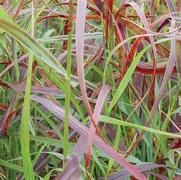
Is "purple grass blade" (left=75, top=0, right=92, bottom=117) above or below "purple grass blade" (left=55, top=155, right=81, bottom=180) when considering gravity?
above

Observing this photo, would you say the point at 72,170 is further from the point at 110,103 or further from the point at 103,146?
the point at 110,103

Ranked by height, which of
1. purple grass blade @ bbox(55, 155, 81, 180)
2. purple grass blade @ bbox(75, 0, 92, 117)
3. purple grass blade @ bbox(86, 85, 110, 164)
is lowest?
purple grass blade @ bbox(55, 155, 81, 180)

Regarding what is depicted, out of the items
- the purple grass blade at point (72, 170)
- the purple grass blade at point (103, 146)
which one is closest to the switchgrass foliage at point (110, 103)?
the purple grass blade at point (103, 146)

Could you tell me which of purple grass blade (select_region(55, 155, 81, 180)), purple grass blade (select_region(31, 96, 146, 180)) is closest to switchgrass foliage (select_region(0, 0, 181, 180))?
purple grass blade (select_region(31, 96, 146, 180))

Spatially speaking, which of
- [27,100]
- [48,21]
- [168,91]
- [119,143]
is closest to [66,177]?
[27,100]

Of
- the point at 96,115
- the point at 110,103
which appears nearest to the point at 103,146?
the point at 96,115

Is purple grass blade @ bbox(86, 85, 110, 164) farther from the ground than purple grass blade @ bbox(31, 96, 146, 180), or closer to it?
farther from the ground

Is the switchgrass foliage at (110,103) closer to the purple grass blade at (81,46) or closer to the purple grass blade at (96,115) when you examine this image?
the purple grass blade at (96,115)

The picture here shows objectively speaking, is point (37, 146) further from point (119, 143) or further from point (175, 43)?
point (175, 43)

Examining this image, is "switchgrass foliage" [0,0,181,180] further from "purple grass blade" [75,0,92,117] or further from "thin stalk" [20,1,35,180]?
"purple grass blade" [75,0,92,117]

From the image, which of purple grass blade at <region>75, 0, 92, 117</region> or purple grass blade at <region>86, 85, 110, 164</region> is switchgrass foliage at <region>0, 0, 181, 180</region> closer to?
purple grass blade at <region>86, 85, 110, 164</region>

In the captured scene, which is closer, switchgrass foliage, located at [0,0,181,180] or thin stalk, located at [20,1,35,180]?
thin stalk, located at [20,1,35,180]

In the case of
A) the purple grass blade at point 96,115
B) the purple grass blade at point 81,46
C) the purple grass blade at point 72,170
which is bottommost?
the purple grass blade at point 72,170
